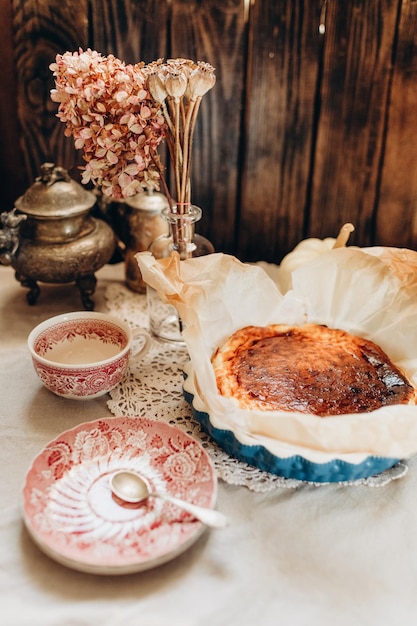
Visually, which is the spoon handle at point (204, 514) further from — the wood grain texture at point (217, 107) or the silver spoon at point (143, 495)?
the wood grain texture at point (217, 107)

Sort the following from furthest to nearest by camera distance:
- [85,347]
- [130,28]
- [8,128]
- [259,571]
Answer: [8,128]
[130,28]
[85,347]
[259,571]

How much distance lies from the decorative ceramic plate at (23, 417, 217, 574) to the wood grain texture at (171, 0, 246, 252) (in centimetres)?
70

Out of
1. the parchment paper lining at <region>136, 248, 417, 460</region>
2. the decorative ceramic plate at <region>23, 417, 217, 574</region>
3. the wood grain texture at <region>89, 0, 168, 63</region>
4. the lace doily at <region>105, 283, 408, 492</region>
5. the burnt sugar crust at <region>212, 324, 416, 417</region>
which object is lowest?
the lace doily at <region>105, 283, 408, 492</region>

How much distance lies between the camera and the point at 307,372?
0.97 m

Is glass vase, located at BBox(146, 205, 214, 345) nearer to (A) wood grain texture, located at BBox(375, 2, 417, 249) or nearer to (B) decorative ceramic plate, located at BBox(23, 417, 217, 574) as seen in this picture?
(B) decorative ceramic plate, located at BBox(23, 417, 217, 574)

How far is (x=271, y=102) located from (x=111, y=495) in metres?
0.91

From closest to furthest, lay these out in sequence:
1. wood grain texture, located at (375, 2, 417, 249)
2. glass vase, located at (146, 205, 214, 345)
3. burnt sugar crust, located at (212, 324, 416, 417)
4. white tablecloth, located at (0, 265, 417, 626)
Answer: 1. white tablecloth, located at (0, 265, 417, 626)
2. burnt sugar crust, located at (212, 324, 416, 417)
3. glass vase, located at (146, 205, 214, 345)
4. wood grain texture, located at (375, 2, 417, 249)

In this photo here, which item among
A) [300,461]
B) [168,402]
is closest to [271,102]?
[168,402]

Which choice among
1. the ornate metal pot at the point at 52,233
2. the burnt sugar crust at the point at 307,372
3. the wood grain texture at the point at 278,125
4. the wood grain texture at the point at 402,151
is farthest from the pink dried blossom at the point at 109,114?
the wood grain texture at the point at 402,151

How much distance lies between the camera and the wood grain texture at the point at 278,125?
1305 mm

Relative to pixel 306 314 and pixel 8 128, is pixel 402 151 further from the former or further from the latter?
pixel 8 128

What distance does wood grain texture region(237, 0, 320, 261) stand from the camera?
130cm

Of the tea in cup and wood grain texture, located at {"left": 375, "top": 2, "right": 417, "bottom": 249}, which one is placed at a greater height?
wood grain texture, located at {"left": 375, "top": 2, "right": 417, "bottom": 249}

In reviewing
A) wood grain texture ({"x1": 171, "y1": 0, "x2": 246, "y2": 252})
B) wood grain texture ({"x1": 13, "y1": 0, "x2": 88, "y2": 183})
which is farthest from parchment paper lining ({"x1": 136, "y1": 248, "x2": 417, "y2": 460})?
wood grain texture ({"x1": 13, "y1": 0, "x2": 88, "y2": 183})
